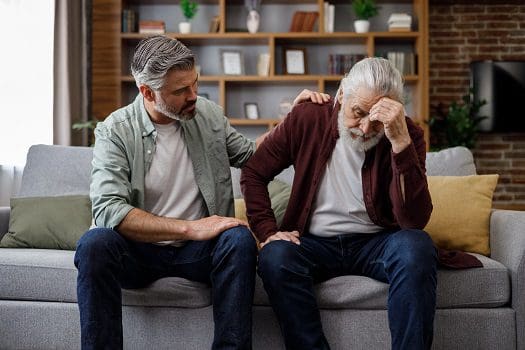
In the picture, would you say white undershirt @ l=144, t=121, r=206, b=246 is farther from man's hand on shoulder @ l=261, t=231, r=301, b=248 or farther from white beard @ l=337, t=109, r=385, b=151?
white beard @ l=337, t=109, r=385, b=151

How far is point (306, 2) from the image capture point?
19.1 feet

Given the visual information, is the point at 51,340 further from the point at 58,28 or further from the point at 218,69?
the point at 218,69

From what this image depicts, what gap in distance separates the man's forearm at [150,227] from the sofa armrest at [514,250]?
3.52 ft

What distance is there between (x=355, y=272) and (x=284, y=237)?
0.89ft

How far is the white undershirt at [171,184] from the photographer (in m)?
2.31

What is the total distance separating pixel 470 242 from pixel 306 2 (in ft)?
11.9

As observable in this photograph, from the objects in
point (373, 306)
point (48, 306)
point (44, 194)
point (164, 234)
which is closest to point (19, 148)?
point (44, 194)

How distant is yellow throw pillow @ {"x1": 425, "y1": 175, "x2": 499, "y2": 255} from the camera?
262 cm

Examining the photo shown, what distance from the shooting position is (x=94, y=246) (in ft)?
6.66

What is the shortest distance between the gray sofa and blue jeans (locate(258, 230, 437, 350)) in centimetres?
8

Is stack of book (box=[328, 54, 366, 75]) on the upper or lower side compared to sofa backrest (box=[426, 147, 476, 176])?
upper

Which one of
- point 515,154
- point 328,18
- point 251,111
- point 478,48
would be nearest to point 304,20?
point 328,18

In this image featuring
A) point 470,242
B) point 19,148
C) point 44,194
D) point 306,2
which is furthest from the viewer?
point 306,2

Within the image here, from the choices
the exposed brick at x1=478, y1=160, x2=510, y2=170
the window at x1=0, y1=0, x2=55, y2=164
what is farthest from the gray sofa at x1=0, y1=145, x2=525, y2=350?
the exposed brick at x1=478, y1=160, x2=510, y2=170
